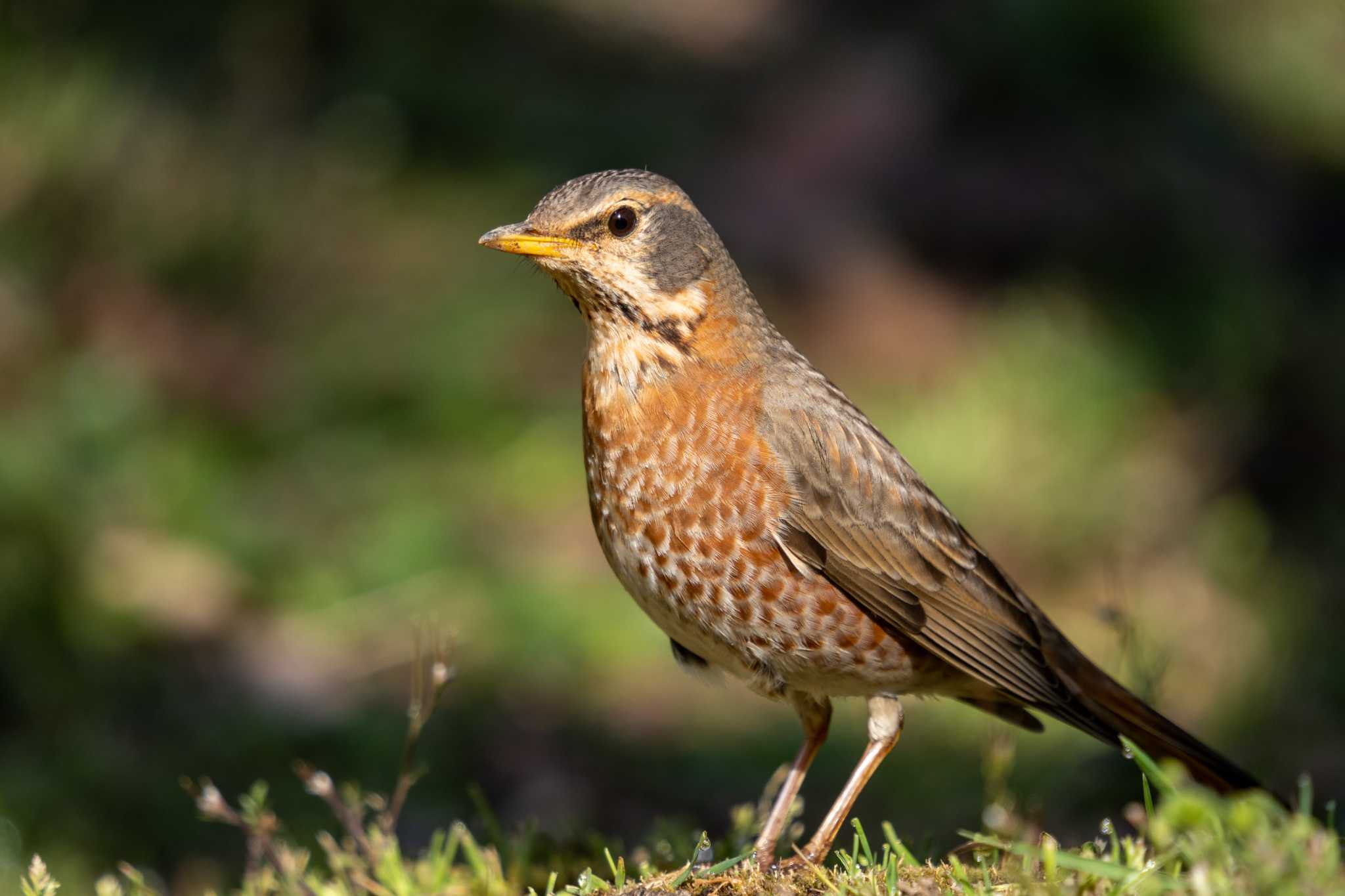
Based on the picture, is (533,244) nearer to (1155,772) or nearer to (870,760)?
(870,760)

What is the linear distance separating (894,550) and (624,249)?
1.35m

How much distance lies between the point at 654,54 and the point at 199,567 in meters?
7.55

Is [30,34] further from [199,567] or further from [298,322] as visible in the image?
[199,567]

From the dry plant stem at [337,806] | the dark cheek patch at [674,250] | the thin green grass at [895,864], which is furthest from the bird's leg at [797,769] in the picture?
the dark cheek patch at [674,250]

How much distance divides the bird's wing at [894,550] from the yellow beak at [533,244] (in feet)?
2.74

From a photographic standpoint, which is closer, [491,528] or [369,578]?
[369,578]

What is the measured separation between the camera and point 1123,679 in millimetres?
7289

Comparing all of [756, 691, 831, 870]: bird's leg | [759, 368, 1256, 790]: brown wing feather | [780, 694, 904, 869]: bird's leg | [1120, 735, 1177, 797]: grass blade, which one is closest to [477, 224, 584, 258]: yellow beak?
[759, 368, 1256, 790]: brown wing feather

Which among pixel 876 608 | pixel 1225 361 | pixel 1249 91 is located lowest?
pixel 876 608

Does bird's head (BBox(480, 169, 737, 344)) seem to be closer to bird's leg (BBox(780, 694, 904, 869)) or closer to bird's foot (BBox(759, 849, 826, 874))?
bird's leg (BBox(780, 694, 904, 869))

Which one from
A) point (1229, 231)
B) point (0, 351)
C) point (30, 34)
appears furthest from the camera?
point (1229, 231)

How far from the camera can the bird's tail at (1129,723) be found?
4754 millimetres

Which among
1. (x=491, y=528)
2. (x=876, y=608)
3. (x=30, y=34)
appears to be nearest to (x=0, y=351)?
(x=30, y=34)

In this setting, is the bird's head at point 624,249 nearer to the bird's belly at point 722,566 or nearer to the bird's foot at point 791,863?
the bird's belly at point 722,566
